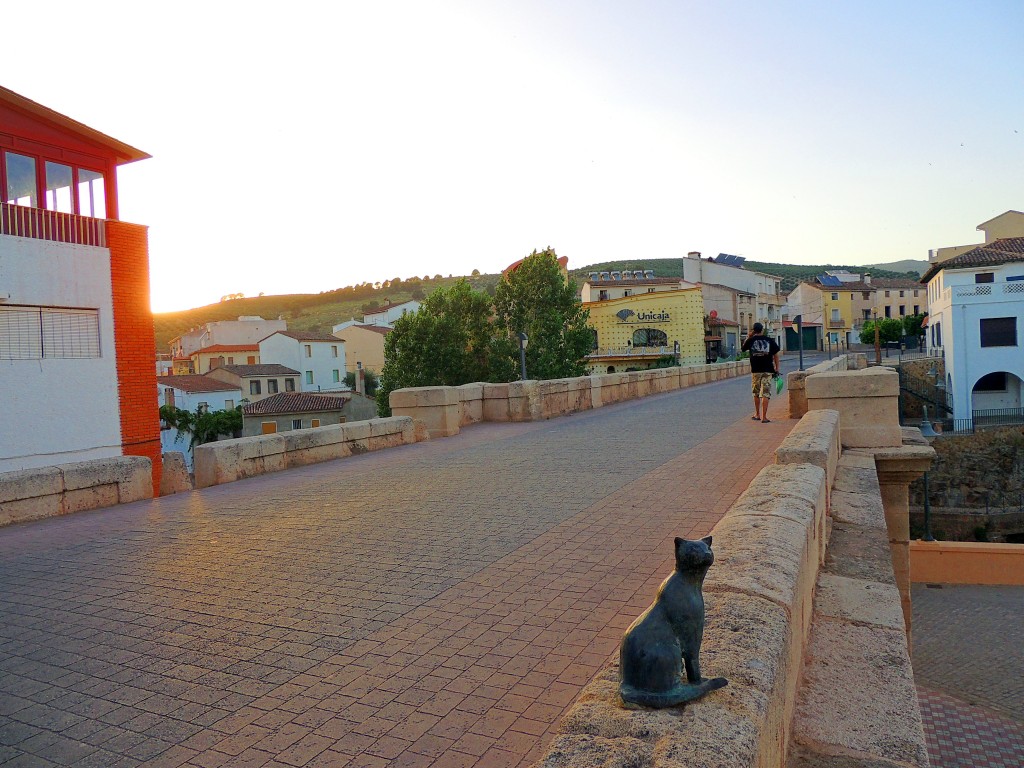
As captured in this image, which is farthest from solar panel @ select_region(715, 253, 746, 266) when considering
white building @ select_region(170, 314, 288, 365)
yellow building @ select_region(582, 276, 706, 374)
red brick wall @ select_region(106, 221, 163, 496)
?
red brick wall @ select_region(106, 221, 163, 496)

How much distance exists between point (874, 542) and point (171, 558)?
212 inches

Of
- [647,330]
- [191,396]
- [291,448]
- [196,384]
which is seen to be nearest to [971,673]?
[291,448]

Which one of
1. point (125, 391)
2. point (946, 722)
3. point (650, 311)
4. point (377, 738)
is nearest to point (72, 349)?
point (125, 391)

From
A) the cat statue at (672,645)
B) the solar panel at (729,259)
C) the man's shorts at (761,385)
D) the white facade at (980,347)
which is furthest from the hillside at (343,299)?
the cat statue at (672,645)

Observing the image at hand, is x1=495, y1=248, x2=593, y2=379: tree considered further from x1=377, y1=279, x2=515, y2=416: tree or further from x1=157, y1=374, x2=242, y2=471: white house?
x1=157, y1=374, x2=242, y2=471: white house

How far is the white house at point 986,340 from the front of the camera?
39938 millimetres

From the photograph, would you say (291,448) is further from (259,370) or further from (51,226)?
(259,370)

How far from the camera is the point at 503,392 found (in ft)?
51.6

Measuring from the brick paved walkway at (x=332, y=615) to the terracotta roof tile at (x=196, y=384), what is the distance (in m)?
43.3

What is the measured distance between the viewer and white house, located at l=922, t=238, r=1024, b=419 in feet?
131

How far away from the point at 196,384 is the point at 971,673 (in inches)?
1817

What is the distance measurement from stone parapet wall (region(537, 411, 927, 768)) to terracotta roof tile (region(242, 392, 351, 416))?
43.2 m

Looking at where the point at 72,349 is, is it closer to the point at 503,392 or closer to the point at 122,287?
the point at 122,287

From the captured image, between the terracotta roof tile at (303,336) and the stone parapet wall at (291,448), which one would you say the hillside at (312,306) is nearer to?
the terracotta roof tile at (303,336)
